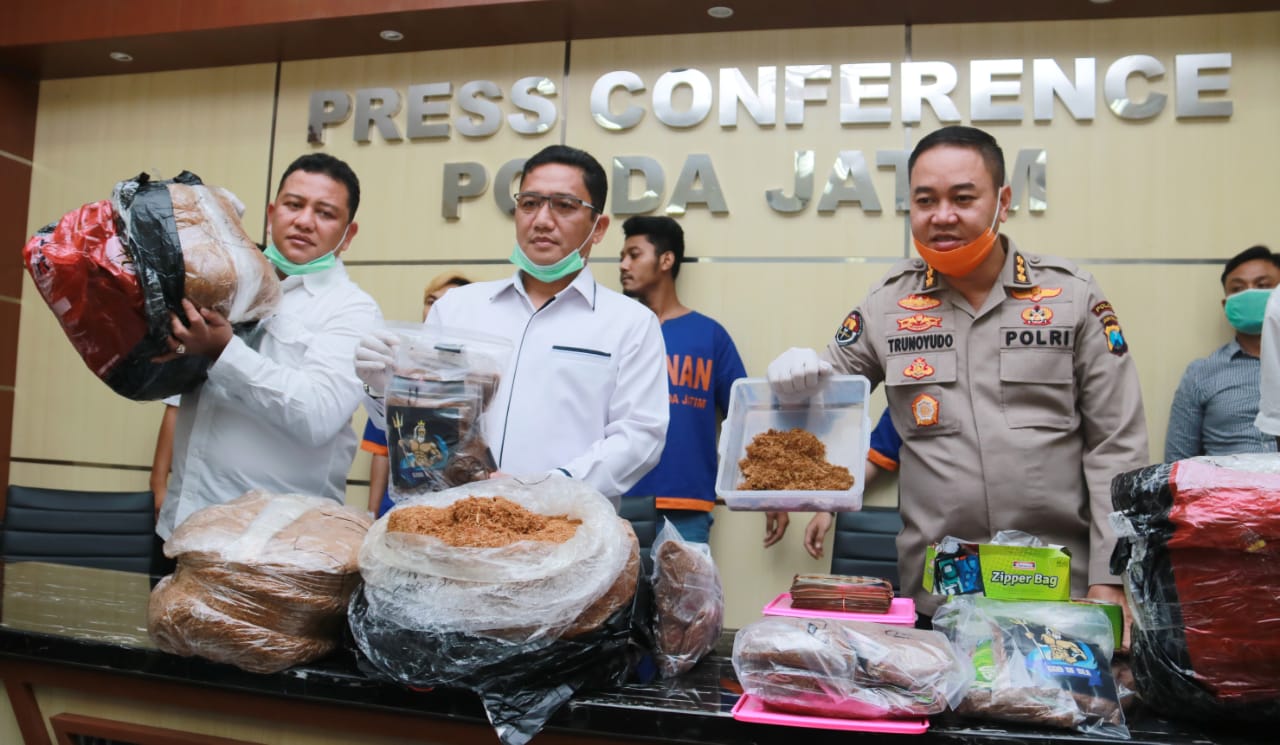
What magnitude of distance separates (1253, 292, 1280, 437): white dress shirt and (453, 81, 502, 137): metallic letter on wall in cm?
310

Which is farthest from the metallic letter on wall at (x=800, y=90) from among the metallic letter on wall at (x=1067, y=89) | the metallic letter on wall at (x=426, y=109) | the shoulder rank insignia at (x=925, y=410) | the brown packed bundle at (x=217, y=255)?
the brown packed bundle at (x=217, y=255)

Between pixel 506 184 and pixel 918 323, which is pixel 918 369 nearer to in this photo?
pixel 918 323

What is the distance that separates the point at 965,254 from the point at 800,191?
1.88 m

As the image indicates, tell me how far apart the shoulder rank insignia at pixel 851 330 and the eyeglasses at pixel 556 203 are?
633mm

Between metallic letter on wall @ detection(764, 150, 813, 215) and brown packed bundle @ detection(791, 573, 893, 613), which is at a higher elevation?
metallic letter on wall @ detection(764, 150, 813, 215)

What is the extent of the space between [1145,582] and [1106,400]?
702 mm

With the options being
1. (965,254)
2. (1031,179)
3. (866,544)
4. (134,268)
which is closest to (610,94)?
(1031,179)

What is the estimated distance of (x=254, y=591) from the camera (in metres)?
1.29

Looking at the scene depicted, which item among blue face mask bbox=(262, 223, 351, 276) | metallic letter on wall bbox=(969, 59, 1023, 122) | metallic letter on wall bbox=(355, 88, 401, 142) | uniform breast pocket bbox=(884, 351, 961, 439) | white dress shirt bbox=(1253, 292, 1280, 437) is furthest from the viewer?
metallic letter on wall bbox=(355, 88, 401, 142)

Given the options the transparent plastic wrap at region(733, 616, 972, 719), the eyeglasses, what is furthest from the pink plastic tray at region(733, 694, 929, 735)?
the eyeglasses

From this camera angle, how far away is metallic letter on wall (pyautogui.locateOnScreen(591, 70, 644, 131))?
389 centimetres

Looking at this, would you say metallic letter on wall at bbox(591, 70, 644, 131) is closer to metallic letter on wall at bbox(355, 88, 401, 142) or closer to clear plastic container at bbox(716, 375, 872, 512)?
metallic letter on wall at bbox(355, 88, 401, 142)

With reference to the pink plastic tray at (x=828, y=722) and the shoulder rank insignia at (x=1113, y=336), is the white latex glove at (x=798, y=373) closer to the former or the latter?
the shoulder rank insignia at (x=1113, y=336)

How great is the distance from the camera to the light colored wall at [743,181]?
3.43 m
